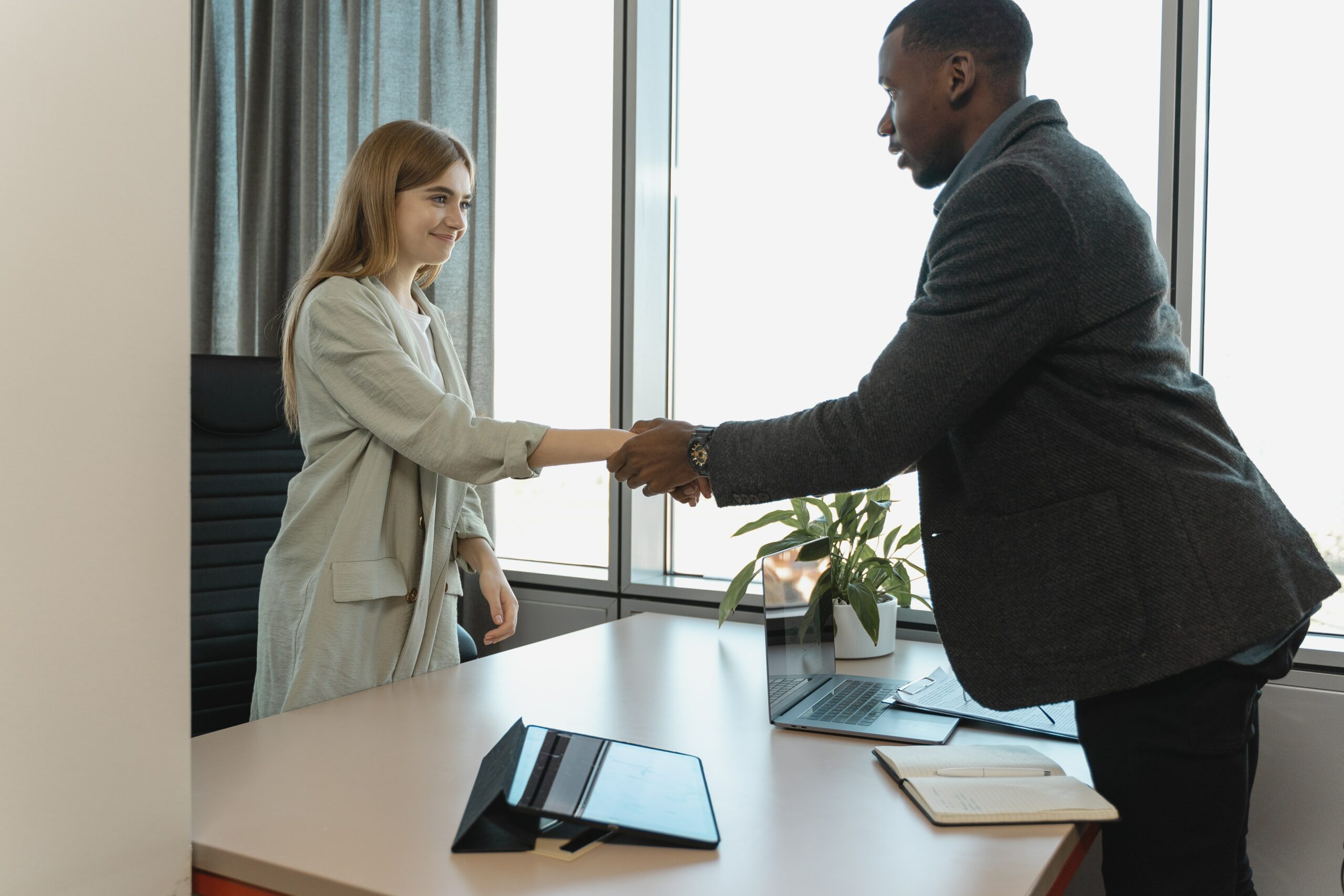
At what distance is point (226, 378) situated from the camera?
210 centimetres

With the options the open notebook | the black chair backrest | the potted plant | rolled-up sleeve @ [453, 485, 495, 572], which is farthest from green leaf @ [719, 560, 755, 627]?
the black chair backrest

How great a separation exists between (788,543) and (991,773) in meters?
0.63

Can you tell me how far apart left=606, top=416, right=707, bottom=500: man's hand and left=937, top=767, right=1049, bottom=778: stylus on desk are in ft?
1.62

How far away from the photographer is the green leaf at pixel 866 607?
5.45 ft

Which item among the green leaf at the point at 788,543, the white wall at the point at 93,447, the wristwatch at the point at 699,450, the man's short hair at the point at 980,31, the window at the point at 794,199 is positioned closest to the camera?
the white wall at the point at 93,447

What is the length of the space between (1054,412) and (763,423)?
33 centimetres

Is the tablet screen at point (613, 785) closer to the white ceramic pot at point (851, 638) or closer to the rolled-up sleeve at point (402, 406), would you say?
the rolled-up sleeve at point (402, 406)

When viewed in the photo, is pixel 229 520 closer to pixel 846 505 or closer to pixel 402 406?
pixel 402 406

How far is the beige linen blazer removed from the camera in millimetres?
1492

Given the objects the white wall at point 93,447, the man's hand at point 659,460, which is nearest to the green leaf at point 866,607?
the man's hand at point 659,460

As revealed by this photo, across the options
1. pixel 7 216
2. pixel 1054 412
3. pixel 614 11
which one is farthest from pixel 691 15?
pixel 7 216

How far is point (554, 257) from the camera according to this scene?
8.89 feet

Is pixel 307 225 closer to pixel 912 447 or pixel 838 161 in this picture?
pixel 838 161

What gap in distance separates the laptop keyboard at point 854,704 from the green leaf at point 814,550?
7.9 inches
